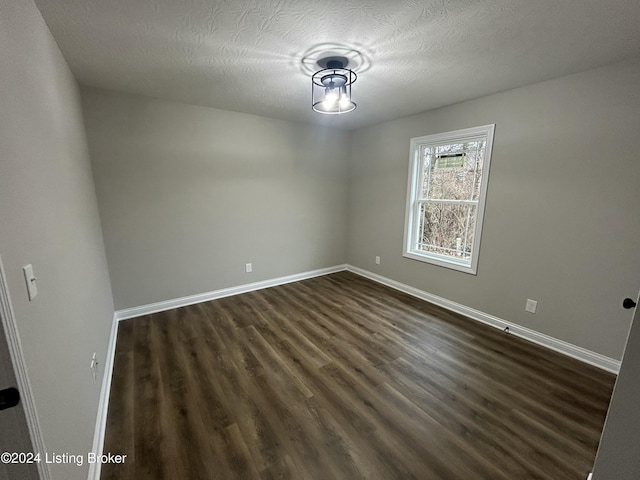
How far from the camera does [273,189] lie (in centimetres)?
390

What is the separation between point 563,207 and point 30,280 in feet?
11.6

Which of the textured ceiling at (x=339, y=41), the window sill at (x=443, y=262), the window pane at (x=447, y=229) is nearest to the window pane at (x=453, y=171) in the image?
the window pane at (x=447, y=229)

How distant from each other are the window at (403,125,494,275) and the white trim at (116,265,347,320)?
5.53 feet

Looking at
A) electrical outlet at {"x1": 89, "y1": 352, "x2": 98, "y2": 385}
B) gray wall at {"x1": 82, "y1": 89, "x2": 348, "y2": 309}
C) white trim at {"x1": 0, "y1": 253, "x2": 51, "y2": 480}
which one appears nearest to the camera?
white trim at {"x1": 0, "y1": 253, "x2": 51, "y2": 480}

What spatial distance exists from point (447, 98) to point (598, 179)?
1.55 metres

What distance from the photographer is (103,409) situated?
1751 mm

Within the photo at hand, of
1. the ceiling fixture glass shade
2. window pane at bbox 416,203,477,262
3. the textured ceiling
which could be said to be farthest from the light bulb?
window pane at bbox 416,203,477,262

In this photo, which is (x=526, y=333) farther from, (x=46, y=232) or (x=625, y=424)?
(x=46, y=232)

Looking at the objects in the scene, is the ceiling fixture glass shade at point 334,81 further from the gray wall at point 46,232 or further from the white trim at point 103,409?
the white trim at point 103,409

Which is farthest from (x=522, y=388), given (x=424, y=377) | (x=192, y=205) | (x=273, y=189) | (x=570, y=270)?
(x=192, y=205)

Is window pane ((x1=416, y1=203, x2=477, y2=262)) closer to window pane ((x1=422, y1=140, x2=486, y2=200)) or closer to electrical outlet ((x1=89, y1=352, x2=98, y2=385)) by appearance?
window pane ((x1=422, y1=140, x2=486, y2=200))

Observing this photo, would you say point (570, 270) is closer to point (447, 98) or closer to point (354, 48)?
point (447, 98)

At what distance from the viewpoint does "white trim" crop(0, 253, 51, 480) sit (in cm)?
70

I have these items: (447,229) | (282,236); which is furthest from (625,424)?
(282,236)
